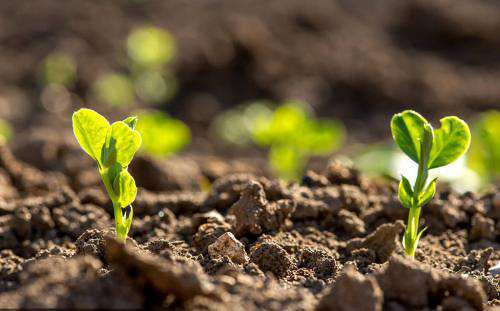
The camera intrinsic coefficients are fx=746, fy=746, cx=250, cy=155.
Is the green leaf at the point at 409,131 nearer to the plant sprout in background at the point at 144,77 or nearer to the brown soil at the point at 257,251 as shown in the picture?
the brown soil at the point at 257,251

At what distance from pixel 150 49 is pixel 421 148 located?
424 cm

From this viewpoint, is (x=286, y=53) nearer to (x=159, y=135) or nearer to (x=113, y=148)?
(x=159, y=135)

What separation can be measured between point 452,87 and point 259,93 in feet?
5.26

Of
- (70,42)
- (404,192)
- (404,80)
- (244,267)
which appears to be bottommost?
(244,267)

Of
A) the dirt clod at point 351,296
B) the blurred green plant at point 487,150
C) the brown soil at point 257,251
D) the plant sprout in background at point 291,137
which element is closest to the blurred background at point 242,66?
the plant sprout in background at point 291,137

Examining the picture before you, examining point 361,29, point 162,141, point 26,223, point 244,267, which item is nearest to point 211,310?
point 244,267

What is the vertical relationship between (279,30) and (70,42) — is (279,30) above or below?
above

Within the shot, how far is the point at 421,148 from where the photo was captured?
1.87 meters

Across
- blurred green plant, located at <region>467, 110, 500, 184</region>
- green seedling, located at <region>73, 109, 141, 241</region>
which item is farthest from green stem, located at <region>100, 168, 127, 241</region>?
blurred green plant, located at <region>467, 110, 500, 184</region>

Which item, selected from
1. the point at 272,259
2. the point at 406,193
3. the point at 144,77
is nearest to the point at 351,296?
the point at 272,259

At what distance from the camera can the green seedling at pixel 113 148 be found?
181 centimetres

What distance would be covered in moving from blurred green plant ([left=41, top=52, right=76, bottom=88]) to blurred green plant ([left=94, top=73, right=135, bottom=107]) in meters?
0.21

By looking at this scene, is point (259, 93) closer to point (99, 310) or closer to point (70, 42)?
point (70, 42)

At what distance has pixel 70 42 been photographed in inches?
251
